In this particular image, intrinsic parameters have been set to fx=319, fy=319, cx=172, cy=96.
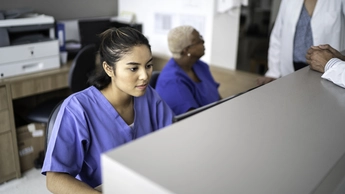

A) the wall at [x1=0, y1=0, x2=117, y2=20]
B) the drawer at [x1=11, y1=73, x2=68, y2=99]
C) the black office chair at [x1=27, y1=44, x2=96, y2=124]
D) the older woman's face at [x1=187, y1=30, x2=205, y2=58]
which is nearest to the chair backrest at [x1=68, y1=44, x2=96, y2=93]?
the black office chair at [x1=27, y1=44, x2=96, y2=124]

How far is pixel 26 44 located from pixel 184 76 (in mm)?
1330

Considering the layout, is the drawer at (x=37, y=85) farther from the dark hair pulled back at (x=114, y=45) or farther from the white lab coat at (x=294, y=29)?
the white lab coat at (x=294, y=29)

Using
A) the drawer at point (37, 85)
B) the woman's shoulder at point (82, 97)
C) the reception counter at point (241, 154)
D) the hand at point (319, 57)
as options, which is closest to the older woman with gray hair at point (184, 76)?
the woman's shoulder at point (82, 97)

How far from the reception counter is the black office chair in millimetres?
1915

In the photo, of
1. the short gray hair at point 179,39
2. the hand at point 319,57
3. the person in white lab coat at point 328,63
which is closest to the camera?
the person in white lab coat at point 328,63

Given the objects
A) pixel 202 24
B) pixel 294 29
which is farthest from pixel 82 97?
pixel 202 24

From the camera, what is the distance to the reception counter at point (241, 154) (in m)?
0.46

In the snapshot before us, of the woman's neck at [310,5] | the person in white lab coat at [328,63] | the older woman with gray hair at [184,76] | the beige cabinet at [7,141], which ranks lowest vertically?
the beige cabinet at [7,141]

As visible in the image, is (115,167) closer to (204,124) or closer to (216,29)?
(204,124)

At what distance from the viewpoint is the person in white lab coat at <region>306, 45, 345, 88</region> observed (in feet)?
3.07

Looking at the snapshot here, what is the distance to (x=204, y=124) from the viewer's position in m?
0.62

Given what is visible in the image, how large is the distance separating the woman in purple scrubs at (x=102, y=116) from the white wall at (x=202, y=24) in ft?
5.22

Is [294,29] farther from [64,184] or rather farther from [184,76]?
[64,184]

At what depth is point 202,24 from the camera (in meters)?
2.77
